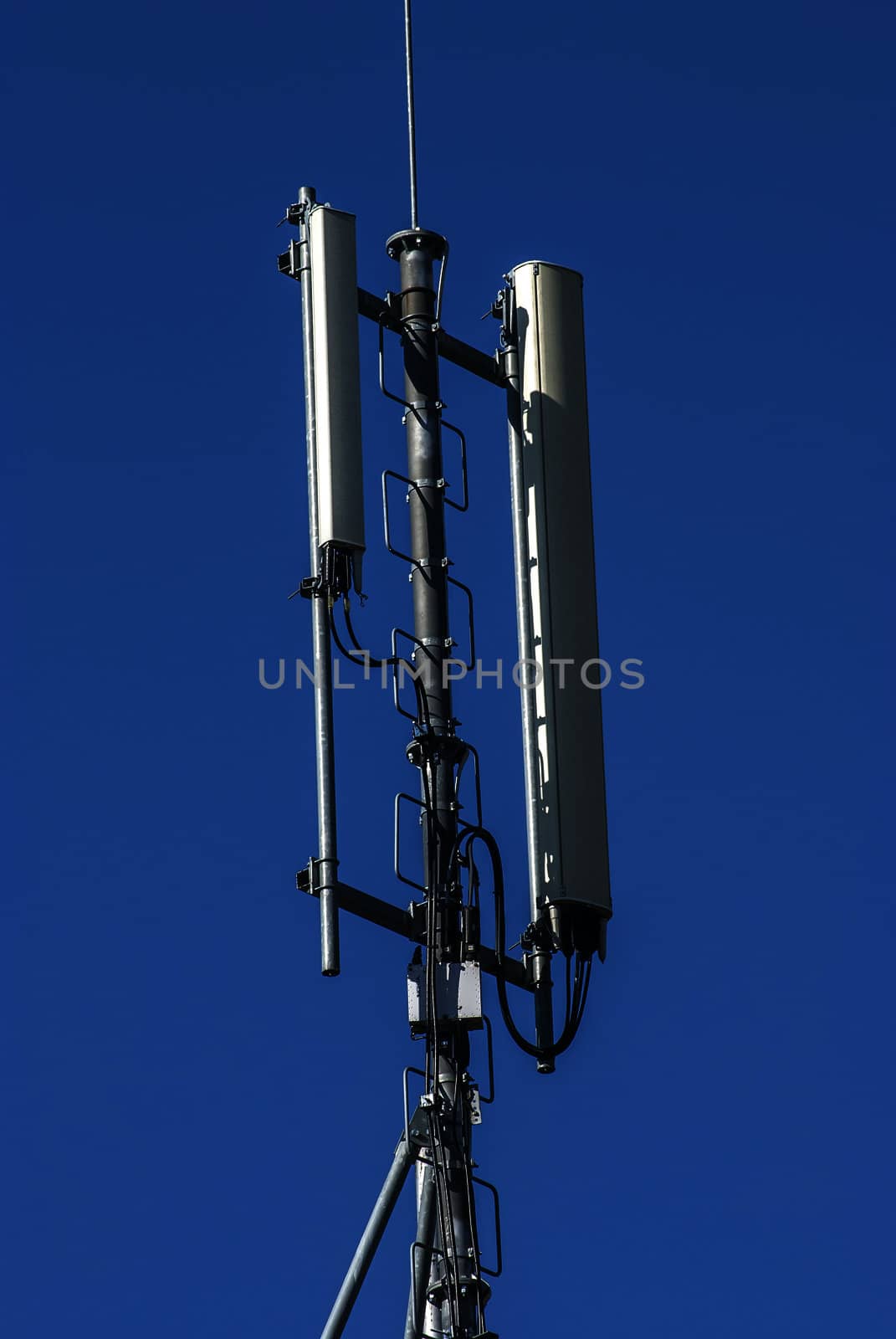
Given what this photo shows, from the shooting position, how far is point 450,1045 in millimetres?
15062

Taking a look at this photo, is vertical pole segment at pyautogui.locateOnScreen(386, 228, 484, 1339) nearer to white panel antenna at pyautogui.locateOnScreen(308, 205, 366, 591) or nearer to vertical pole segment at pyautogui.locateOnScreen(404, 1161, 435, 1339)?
vertical pole segment at pyautogui.locateOnScreen(404, 1161, 435, 1339)

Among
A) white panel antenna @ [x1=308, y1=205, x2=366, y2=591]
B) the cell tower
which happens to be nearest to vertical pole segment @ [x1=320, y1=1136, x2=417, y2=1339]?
the cell tower

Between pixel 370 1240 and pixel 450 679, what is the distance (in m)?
3.69

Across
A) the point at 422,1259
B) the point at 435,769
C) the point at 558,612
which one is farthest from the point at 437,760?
the point at 422,1259

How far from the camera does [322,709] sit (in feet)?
50.3

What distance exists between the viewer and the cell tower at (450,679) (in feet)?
48.2

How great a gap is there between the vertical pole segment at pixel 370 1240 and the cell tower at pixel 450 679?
12 millimetres

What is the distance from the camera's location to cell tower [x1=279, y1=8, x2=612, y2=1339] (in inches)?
578

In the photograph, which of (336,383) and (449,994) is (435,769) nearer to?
(449,994)

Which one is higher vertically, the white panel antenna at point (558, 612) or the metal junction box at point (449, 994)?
the white panel antenna at point (558, 612)

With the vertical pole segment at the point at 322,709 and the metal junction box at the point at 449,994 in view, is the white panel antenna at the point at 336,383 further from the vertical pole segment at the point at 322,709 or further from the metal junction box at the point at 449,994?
the metal junction box at the point at 449,994

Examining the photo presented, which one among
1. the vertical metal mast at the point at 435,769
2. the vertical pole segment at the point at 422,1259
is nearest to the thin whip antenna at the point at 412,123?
the vertical metal mast at the point at 435,769

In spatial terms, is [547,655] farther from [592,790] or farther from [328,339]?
[328,339]

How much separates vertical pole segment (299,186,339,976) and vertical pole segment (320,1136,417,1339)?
50.1 inches
